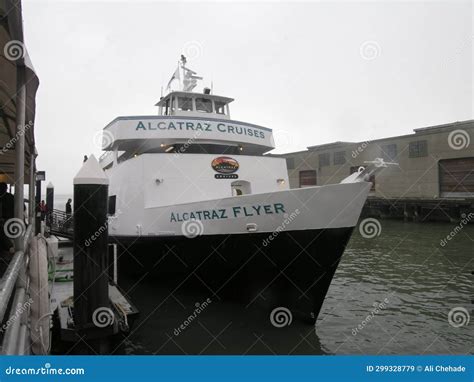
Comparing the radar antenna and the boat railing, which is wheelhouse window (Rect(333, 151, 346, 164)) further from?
the boat railing

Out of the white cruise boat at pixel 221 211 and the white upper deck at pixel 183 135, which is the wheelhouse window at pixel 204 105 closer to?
the white cruise boat at pixel 221 211

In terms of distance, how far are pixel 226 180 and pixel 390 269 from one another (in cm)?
683

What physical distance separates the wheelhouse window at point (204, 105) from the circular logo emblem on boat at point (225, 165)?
3.52 metres

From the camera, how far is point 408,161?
31.8 metres

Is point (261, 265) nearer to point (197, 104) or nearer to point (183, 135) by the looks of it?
point (183, 135)

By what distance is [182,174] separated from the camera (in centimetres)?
895

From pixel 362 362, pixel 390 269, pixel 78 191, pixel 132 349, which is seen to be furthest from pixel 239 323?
pixel 390 269

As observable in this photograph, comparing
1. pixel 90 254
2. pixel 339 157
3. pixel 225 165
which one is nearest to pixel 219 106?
pixel 225 165

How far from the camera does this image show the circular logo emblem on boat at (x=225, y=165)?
9195 millimetres

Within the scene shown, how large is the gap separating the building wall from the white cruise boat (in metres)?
18.8

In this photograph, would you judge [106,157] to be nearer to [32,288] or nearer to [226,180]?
[226,180]

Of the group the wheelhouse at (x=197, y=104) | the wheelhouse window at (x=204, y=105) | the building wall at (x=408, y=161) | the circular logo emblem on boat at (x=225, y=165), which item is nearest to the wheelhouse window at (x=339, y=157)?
the building wall at (x=408, y=161)

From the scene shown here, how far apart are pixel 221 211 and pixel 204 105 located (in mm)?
6425

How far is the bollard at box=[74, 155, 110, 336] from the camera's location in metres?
4.82
